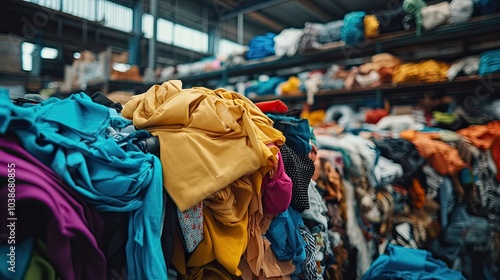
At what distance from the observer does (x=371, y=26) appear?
361 cm

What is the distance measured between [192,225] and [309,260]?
60 cm

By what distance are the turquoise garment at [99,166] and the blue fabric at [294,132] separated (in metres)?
0.65

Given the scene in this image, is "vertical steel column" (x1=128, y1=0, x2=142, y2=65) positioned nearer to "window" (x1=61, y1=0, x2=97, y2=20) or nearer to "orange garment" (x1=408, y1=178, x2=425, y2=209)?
"window" (x1=61, y1=0, x2=97, y2=20)

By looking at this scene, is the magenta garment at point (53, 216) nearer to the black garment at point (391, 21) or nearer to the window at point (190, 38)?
the black garment at point (391, 21)

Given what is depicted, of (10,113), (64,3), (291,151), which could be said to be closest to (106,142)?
(10,113)

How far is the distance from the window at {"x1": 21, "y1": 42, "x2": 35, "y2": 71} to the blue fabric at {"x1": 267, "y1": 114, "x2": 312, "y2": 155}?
467cm

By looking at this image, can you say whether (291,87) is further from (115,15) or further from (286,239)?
(115,15)

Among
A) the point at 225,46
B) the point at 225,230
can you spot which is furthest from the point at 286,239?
the point at 225,46

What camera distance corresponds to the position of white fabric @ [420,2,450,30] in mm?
3131

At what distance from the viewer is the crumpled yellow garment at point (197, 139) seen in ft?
2.84

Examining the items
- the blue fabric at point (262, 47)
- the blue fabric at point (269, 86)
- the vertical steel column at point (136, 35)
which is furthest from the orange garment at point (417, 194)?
the vertical steel column at point (136, 35)

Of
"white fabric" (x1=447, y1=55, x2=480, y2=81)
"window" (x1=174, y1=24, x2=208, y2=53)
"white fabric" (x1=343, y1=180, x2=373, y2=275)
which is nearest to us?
"white fabric" (x1=343, y1=180, x2=373, y2=275)

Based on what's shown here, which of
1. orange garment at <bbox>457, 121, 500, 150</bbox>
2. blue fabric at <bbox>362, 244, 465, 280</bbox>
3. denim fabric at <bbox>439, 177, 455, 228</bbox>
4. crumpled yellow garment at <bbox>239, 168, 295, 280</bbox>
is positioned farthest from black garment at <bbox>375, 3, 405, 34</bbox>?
crumpled yellow garment at <bbox>239, 168, 295, 280</bbox>

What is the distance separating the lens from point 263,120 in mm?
1193
